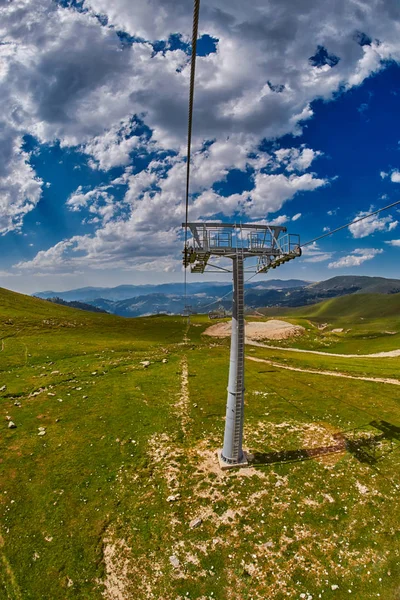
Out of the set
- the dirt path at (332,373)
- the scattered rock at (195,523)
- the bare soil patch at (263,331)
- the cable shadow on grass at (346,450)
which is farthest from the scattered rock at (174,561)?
the bare soil patch at (263,331)

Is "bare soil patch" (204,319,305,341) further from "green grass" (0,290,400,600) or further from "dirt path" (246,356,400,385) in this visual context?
"green grass" (0,290,400,600)

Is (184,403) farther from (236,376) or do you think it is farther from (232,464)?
(236,376)

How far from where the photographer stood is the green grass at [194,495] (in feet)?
45.7

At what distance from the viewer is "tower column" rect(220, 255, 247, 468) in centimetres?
2031

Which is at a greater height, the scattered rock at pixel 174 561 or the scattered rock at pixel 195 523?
the scattered rock at pixel 195 523

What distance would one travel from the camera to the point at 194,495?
1916 centimetres

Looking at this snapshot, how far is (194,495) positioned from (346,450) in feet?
42.2

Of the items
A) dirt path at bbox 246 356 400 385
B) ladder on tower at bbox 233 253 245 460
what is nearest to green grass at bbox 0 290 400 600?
ladder on tower at bbox 233 253 245 460

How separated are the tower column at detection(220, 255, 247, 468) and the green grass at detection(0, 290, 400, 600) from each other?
178 cm

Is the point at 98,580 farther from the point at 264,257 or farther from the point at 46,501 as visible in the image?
the point at 264,257

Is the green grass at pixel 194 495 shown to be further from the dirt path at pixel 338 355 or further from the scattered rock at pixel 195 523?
the dirt path at pixel 338 355

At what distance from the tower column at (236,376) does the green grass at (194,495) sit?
178 cm

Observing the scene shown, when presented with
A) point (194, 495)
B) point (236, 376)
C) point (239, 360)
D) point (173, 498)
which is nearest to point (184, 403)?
point (194, 495)

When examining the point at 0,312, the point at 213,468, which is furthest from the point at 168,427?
the point at 0,312
